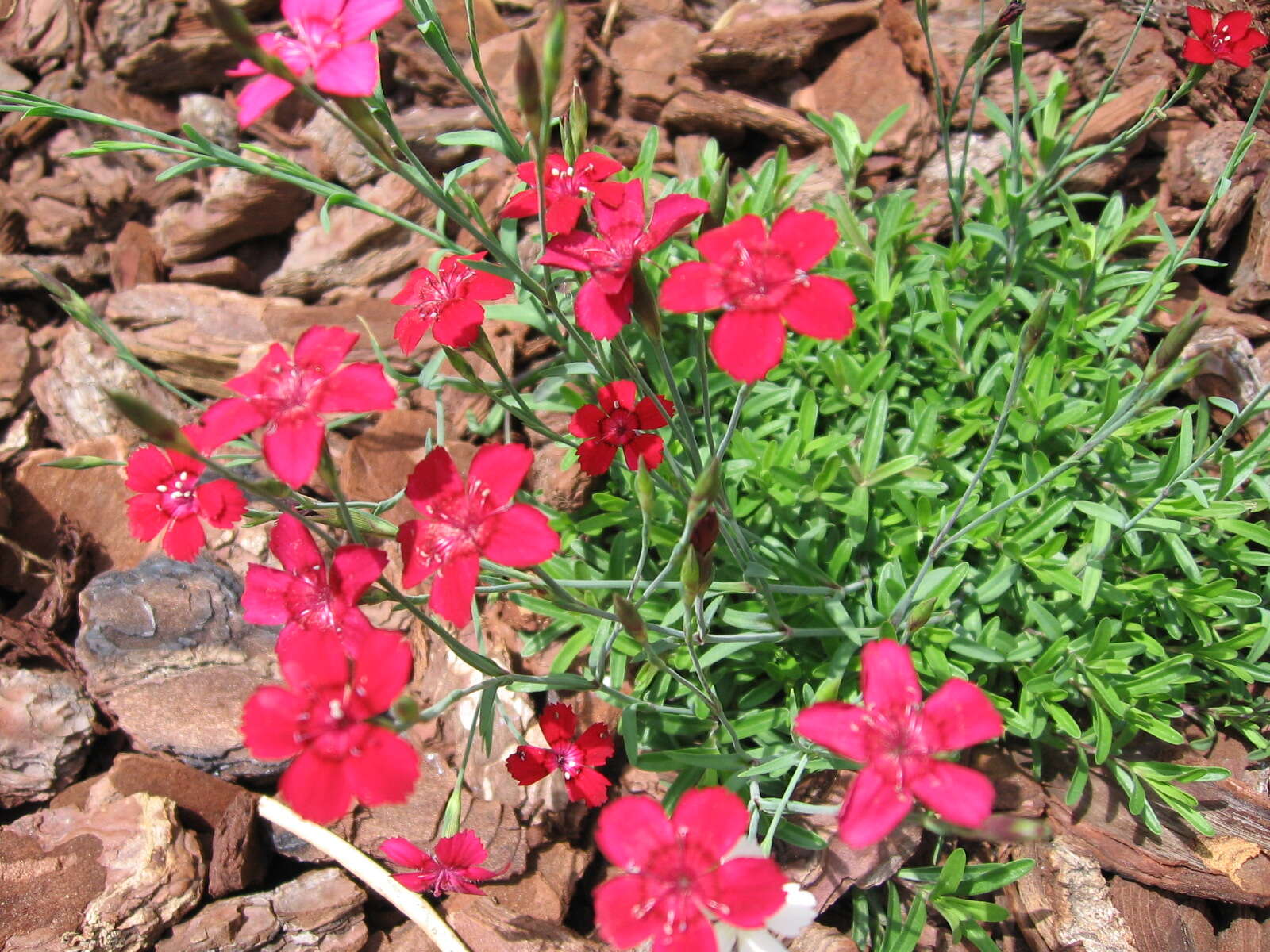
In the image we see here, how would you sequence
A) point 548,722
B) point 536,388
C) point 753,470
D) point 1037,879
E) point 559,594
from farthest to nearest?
point 536,388, point 753,470, point 1037,879, point 548,722, point 559,594

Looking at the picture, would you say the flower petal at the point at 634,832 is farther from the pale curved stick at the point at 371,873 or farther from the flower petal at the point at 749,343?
the pale curved stick at the point at 371,873

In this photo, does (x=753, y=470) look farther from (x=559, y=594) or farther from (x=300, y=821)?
(x=300, y=821)

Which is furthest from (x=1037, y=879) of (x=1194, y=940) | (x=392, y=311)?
(x=392, y=311)

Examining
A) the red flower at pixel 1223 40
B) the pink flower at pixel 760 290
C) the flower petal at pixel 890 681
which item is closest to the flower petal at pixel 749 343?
the pink flower at pixel 760 290

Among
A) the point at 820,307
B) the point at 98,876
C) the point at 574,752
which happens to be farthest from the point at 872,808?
the point at 98,876

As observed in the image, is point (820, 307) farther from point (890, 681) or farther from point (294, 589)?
point (294, 589)

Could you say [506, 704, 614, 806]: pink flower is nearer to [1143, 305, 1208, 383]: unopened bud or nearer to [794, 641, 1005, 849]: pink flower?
[794, 641, 1005, 849]: pink flower

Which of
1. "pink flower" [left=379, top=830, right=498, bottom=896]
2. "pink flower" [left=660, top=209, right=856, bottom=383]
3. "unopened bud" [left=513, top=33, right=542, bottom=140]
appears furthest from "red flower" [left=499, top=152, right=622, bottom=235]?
"pink flower" [left=379, top=830, right=498, bottom=896]
